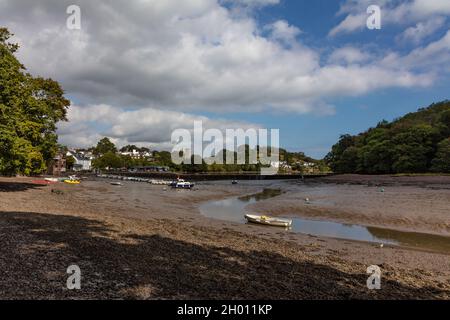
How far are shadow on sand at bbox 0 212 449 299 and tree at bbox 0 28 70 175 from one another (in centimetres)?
1942

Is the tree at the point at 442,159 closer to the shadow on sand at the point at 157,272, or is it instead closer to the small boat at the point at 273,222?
the small boat at the point at 273,222

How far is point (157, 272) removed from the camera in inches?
395

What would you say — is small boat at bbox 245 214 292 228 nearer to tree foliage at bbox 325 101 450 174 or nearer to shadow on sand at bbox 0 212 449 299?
shadow on sand at bbox 0 212 449 299

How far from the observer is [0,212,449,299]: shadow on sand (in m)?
8.34

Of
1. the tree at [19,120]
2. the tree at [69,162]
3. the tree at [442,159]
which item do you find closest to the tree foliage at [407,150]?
the tree at [442,159]

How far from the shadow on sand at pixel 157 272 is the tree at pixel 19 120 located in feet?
63.7

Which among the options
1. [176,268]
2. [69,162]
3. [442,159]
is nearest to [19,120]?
[176,268]

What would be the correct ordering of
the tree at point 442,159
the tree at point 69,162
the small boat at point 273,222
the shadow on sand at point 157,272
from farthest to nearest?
the tree at point 69,162 → the tree at point 442,159 → the small boat at point 273,222 → the shadow on sand at point 157,272

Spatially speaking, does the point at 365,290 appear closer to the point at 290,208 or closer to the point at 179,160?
the point at 290,208

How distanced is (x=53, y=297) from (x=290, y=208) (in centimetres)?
3452

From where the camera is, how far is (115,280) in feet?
29.5

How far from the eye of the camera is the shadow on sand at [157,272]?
27.4 feet

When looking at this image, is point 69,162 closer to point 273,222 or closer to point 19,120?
point 19,120

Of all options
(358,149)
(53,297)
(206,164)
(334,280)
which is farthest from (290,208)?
(206,164)
